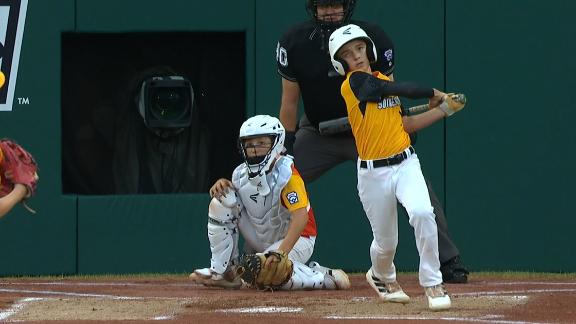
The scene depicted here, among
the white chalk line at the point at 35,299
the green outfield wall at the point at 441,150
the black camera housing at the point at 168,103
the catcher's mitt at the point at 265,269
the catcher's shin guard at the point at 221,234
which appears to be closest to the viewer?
the white chalk line at the point at 35,299

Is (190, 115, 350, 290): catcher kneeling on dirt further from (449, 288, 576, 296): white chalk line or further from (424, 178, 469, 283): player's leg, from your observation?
(449, 288, 576, 296): white chalk line

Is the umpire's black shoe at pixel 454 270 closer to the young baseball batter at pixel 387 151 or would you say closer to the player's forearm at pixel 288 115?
the player's forearm at pixel 288 115

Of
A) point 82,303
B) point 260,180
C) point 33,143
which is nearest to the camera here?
point 82,303

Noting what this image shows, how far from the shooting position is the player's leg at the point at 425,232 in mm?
7059

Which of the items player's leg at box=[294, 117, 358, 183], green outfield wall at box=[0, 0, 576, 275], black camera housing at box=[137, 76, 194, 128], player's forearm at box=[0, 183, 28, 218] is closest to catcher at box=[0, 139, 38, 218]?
player's forearm at box=[0, 183, 28, 218]

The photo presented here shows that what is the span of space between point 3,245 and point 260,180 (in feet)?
7.71

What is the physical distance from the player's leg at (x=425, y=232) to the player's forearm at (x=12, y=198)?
1.89 metres

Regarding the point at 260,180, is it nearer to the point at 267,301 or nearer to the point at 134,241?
the point at 267,301

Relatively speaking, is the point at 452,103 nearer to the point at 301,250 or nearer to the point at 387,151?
the point at 387,151

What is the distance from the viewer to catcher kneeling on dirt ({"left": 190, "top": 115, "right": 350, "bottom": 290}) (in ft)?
27.3

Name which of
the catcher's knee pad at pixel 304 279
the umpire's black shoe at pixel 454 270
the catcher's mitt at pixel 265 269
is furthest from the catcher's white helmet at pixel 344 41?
the umpire's black shoe at pixel 454 270

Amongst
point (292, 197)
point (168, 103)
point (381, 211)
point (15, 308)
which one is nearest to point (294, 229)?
point (292, 197)

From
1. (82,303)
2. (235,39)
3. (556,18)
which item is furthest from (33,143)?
(556,18)

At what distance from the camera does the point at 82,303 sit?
775cm
